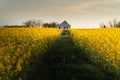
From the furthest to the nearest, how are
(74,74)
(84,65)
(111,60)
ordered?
(84,65) < (74,74) < (111,60)

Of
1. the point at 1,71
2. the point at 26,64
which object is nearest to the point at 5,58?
the point at 1,71

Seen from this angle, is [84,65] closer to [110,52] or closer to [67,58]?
[110,52]

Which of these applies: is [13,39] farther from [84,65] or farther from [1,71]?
[1,71]

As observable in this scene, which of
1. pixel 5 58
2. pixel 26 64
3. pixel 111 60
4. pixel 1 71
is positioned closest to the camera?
pixel 1 71

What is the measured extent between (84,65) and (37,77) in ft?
10.1

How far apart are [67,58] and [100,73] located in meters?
5.03

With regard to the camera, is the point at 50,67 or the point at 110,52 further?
the point at 50,67

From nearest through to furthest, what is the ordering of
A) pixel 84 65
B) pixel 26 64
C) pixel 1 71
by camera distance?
pixel 1 71
pixel 26 64
pixel 84 65

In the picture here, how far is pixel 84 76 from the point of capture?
14227 millimetres

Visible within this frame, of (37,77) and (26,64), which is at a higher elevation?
(26,64)

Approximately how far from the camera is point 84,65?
635 inches

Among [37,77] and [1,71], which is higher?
[1,71]

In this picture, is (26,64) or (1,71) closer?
(1,71)

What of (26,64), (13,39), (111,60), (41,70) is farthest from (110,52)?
(13,39)
